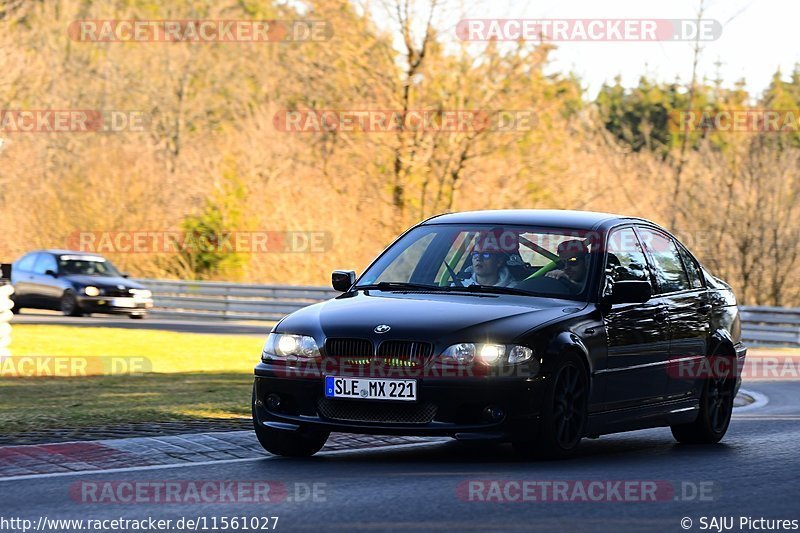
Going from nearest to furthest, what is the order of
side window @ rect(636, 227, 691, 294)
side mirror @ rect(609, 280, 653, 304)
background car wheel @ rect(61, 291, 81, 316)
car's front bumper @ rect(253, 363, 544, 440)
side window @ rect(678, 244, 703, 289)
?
car's front bumper @ rect(253, 363, 544, 440), side mirror @ rect(609, 280, 653, 304), side window @ rect(636, 227, 691, 294), side window @ rect(678, 244, 703, 289), background car wheel @ rect(61, 291, 81, 316)

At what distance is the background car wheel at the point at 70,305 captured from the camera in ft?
114

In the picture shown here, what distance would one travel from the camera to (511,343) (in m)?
8.71

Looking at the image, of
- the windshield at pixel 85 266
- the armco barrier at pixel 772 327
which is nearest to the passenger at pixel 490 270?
the armco barrier at pixel 772 327

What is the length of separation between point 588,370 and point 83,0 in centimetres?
6316

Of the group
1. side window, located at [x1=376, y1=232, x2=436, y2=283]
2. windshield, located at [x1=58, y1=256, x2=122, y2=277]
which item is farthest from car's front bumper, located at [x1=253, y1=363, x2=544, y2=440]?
windshield, located at [x1=58, y1=256, x2=122, y2=277]

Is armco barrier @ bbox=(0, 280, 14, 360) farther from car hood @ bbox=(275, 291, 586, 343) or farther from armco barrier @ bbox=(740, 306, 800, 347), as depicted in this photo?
armco barrier @ bbox=(740, 306, 800, 347)

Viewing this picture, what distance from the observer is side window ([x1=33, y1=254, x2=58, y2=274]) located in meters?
35.4

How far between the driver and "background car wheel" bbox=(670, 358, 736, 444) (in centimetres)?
180

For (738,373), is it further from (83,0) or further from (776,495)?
(83,0)

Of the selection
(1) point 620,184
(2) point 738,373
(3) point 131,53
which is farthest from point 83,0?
(2) point 738,373

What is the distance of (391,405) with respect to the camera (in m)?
8.65

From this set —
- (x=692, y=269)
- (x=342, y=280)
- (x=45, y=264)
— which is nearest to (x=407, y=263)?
(x=342, y=280)

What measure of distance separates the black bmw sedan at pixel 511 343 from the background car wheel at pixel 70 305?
25.2 m

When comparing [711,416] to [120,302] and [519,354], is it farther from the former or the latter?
[120,302]
